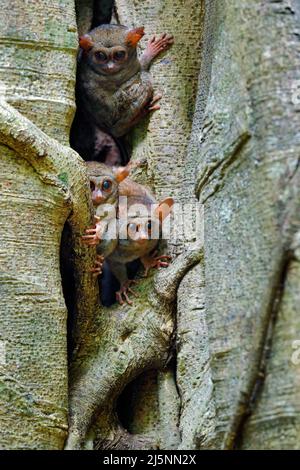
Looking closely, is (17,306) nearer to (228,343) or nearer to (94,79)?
(228,343)

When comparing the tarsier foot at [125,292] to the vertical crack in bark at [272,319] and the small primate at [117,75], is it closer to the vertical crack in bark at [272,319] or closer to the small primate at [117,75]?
the small primate at [117,75]

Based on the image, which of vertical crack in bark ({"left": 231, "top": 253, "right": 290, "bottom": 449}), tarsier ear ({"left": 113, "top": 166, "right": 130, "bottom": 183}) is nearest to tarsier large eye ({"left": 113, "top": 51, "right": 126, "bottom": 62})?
tarsier ear ({"left": 113, "top": 166, "right": 130, "bottom": 183})

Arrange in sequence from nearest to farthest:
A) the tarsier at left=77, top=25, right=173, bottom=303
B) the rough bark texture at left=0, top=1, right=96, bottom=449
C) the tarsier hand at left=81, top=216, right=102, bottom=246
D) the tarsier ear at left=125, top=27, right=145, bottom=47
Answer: the rough bark texture at left=0, top=1, right=96, bottom=449 → the tarsier hand at left=81, top=216, right=102, bottom=246 → the tarsier at left=77, top=25, right=173, bottom=303 → the tarsier ear at left=125, top=27, right=145, bottom=47

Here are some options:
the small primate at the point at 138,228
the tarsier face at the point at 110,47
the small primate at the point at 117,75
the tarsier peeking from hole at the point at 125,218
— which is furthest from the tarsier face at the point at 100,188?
the tarsier face at the point at 110,47

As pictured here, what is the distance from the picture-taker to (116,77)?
20.7 ft

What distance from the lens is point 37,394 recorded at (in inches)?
208

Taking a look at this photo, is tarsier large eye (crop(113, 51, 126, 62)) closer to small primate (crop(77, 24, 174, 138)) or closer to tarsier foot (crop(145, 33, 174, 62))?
small primate (crop(77, 24, 174, 138))

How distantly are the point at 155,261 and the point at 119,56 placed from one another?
45.3 inches

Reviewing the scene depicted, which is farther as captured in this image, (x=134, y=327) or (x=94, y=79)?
(x=94, y=79)

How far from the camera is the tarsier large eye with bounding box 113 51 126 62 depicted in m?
6.22

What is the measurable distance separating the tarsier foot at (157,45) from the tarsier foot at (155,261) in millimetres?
1104

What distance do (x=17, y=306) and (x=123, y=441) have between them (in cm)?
92

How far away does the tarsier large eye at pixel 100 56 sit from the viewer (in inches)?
246
